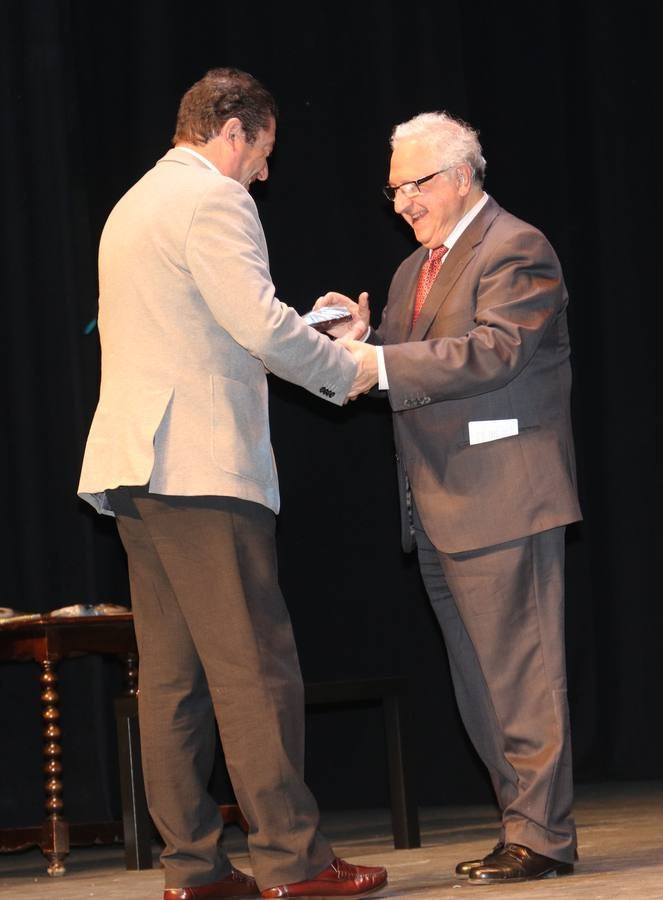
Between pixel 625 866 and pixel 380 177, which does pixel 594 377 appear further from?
pixel 625 866

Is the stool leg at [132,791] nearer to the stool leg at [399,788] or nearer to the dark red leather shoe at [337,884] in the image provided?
the stool leg at [399,788]

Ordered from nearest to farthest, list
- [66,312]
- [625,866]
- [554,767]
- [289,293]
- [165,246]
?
1. [165,246]
2. [554,767]
3. [625,866]
4. [66,312]
5. [289,293]

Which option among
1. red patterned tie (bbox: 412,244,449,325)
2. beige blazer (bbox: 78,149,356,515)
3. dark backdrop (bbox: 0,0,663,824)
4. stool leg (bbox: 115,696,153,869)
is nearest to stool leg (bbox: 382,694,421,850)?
stool leg (bbox: 115,696,153,869)

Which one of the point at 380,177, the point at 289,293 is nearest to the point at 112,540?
the point at 289,293

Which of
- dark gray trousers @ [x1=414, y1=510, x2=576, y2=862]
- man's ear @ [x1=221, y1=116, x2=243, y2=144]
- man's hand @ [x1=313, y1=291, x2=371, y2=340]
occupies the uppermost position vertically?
man's ear @ [x1=221, y1=116, x2=243, y2=144]

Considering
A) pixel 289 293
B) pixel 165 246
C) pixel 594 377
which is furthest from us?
pixel 594 377

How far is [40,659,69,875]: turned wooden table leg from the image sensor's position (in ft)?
11.4

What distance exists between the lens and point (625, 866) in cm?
282

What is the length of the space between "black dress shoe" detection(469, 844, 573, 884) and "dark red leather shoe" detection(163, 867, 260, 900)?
0.43 m

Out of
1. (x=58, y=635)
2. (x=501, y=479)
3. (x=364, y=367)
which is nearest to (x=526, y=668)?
(x=501, y=479)

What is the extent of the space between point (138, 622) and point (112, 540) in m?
1.74

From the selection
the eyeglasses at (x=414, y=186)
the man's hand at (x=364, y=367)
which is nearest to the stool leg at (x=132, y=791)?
the man's hand at (x=364, y=367)

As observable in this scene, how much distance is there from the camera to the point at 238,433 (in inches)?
95.8

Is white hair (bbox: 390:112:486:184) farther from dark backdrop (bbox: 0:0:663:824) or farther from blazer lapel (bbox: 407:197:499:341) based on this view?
dark backdrop (bbox: 0:0:663:824)
